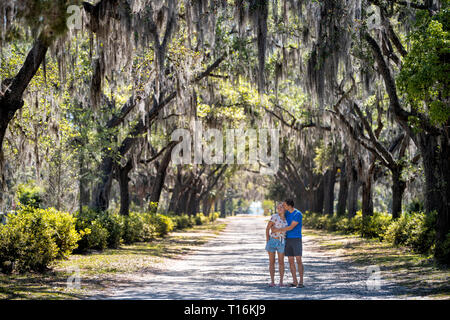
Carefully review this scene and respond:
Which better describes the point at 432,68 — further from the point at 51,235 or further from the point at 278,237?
the point at 51,235

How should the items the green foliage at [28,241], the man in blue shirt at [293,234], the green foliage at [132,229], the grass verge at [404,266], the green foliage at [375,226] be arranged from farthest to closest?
1. the green foliage at [375,226]
2. the green foliage at [132,229]
3. the green foliage at [28,241]
4. the man in blue shirt at [293,234]
5. the grass verge at [404,266]

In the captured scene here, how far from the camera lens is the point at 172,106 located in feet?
71.5

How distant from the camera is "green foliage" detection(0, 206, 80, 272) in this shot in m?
10.2

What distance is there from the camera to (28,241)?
34.7 feet

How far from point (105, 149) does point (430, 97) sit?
40.3 feet

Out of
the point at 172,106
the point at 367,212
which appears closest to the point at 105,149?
the point at 172,106

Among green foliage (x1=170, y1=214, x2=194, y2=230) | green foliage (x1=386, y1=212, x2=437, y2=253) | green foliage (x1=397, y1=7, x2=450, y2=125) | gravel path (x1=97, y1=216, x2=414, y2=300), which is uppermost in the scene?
green foliage (x1=397, y1=7, x2=450, y2=125)

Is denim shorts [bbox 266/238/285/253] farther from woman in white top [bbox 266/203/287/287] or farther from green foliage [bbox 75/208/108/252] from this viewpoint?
green foliage [bbox 75/208/108/252]

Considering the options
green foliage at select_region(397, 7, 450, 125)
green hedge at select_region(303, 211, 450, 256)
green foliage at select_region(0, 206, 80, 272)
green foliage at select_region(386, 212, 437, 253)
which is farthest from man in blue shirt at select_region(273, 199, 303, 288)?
green foliage at select_region(386, 212, 437, 253)

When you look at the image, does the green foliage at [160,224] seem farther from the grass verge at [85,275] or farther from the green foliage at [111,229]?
the grass verge at [85,275]

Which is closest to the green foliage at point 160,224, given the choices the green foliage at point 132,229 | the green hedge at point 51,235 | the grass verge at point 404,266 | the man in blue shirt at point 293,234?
the green foliage at point 132,229

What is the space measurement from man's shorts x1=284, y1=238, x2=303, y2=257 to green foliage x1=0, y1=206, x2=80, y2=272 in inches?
208

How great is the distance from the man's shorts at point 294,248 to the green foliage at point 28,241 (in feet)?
17.3

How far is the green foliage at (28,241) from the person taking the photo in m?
10.2
